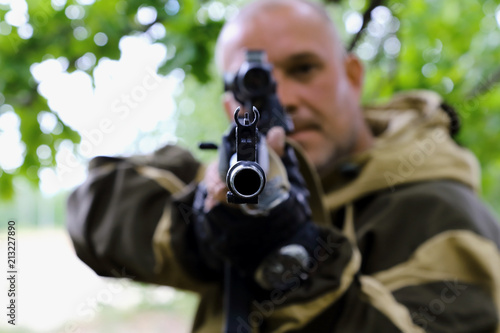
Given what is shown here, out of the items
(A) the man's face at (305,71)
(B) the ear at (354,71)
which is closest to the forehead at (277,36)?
(A) the man's face at (305,71)

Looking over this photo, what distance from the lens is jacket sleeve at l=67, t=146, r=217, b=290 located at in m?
1.56

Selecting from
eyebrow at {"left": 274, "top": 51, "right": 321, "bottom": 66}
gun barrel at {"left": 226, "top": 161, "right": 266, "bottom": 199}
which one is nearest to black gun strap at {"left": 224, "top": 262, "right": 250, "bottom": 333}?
eyebrow at {"left": 274, "top": 51, "right": 321, "bottom": 66}

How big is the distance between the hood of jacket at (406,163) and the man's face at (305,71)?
0.10 m

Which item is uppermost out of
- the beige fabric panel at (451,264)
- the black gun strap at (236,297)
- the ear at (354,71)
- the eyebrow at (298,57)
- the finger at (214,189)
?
the eyebrow at (298,57)

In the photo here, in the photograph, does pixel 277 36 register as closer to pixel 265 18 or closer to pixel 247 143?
pixel 265 18

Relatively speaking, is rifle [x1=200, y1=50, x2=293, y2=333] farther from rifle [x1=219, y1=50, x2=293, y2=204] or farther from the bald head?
the bald head

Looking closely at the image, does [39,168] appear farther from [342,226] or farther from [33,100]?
[342,226]

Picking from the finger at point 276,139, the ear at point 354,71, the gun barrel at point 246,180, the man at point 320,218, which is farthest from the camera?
the ear at point 354,71

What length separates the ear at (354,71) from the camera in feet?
6.27

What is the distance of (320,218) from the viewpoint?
1367mm

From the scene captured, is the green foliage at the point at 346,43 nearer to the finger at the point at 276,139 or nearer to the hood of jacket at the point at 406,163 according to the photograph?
the hood of jacket at the point at 406,163

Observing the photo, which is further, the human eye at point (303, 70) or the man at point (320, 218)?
the human eye at point (303, 70)

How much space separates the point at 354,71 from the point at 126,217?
2.90ft

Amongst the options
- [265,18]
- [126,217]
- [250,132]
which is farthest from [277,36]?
[250,132]
